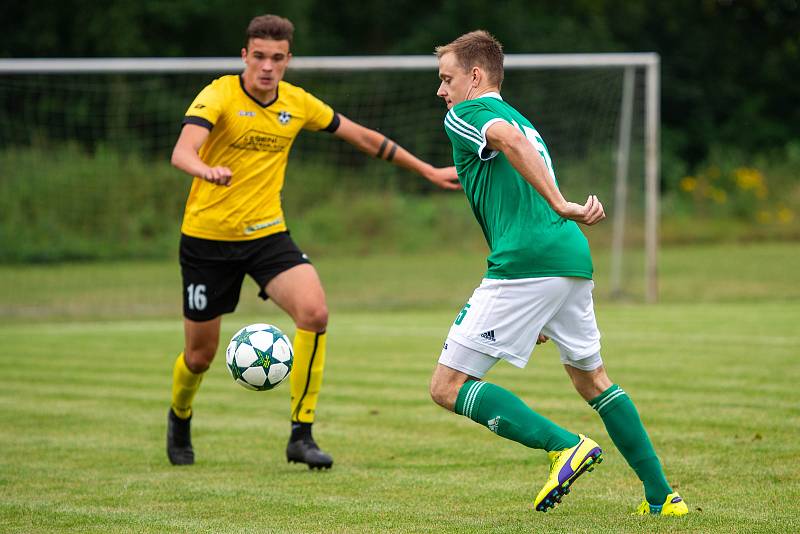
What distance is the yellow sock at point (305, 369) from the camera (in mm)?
6254

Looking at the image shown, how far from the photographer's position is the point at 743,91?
40625 millimetres

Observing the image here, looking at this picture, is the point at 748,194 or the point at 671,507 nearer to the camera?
the point at 671,507

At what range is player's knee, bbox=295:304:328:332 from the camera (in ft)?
20.3

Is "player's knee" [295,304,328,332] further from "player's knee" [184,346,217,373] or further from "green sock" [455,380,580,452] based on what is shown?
"green sock" [455,380,580,452]

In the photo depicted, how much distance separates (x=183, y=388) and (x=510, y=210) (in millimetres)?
2664

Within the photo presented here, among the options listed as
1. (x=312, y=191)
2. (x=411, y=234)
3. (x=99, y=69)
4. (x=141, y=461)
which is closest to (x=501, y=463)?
(x=141, y=461)

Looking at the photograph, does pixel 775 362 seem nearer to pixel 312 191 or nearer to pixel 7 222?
pixel 312 191

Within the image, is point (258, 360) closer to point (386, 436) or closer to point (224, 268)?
point (224, 268)

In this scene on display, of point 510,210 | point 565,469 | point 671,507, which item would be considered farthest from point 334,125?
point 671,507

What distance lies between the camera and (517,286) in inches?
180

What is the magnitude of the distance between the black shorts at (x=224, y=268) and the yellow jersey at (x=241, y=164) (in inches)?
2.5

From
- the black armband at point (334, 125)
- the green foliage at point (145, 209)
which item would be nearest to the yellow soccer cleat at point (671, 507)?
the black armband at point (334, 125)

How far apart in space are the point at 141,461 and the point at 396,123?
14369 mm

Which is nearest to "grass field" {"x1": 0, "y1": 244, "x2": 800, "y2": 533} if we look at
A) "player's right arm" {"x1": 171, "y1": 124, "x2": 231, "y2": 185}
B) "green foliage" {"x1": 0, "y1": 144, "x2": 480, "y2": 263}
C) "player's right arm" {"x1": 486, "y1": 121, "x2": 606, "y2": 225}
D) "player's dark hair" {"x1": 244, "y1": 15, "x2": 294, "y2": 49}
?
"player's right arm" {"x1": 486, "y1": 121, "x2": 606, "y2": 225}
